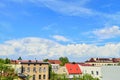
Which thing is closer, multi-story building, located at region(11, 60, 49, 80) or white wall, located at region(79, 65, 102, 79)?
multi-story building, located at region(11, 60, 49, 80)

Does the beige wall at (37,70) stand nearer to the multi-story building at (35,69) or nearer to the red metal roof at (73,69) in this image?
the multi-story building at (35,69)

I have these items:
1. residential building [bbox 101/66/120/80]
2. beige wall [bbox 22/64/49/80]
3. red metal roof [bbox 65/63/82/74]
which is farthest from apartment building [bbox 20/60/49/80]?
residential building [bbox 101/66/120/80]

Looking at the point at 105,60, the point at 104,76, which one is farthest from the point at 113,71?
the point at 105,60

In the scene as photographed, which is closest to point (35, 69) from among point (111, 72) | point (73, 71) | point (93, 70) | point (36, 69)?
point (36, 69)

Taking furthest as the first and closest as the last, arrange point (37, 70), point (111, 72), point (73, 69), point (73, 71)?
point (73, 69) < point (73, 71) < point (37, 70) < point (111, 72)

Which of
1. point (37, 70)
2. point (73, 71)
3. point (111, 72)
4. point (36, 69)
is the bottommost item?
point (111, 72)

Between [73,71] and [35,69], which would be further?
[73,71]

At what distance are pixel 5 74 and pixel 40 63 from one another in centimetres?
5218

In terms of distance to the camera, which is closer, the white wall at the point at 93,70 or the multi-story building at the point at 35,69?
the multi-story building at the point at 35,69

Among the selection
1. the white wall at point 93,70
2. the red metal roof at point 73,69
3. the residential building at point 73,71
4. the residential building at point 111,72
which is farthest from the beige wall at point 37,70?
the residential building at point 111,72

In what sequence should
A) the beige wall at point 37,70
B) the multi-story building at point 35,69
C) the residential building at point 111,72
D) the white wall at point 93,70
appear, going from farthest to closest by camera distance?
the white wall at point 93,70
the beige wall at point 37,70
the multi-story building at point 35,69
the residential building at point 111,72

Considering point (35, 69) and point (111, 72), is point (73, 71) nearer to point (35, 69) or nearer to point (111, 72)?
point (35, 69)

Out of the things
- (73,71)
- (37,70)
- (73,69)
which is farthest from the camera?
(73,69)

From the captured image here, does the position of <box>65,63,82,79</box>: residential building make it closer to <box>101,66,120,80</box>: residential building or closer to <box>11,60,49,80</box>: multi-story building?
<box>11,60,49,80</box>: multi-story building
